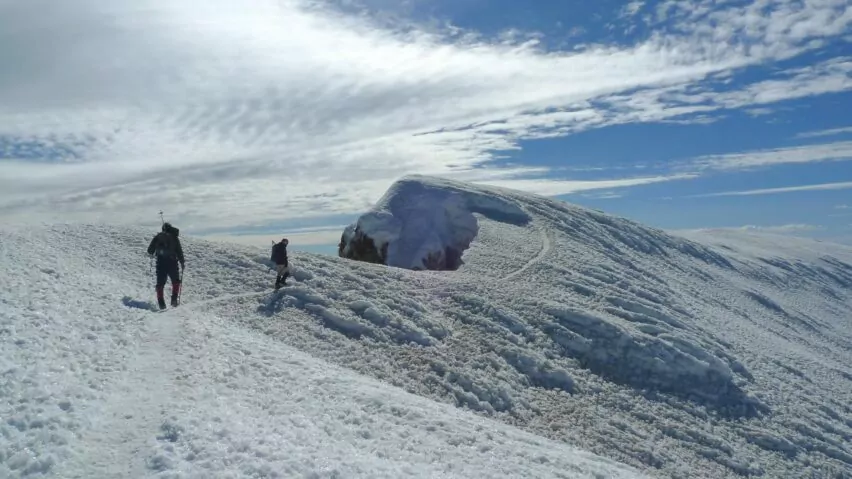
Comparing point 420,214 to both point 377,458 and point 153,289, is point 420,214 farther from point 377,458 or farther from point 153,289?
point 377,458

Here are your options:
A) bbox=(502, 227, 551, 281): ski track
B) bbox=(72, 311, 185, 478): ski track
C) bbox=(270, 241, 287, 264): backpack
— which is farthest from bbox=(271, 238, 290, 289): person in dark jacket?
bbox=(502, 227, 551, 281): ski track

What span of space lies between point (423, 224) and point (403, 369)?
19.0 metres

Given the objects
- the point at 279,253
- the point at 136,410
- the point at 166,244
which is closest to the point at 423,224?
the point at 279,253

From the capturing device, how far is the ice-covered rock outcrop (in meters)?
35.4

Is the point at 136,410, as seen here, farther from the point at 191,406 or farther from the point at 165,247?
the point at 165,247

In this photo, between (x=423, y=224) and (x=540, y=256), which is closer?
(x=540, y=256)

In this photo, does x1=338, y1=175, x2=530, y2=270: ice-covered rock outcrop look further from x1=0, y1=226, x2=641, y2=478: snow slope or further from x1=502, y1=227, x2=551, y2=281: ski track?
x1=0, y1=226, x2=641, y2=478: snow slope

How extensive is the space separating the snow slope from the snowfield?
6 cm

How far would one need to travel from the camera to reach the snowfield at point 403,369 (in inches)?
451

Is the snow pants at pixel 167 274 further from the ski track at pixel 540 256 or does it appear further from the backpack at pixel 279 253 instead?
the ski track at pixel 540 256

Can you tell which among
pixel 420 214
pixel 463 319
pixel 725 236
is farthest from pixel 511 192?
pixel 725 236

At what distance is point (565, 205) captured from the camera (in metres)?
44.9

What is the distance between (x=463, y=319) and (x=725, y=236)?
68.2 metres

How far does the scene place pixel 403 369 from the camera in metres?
19.1
